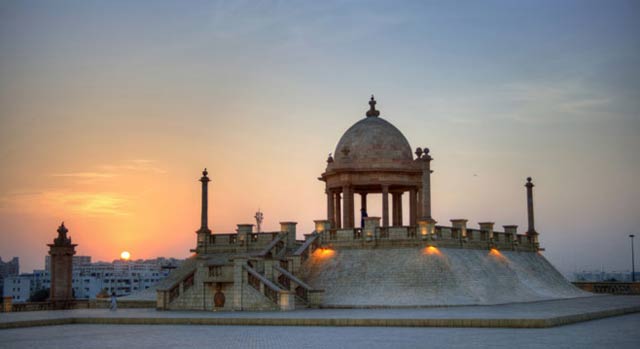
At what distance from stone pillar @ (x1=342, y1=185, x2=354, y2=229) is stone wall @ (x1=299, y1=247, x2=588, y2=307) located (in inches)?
239

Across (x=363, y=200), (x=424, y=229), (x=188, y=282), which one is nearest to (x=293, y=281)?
(x=188, y=282)

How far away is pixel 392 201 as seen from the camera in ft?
216

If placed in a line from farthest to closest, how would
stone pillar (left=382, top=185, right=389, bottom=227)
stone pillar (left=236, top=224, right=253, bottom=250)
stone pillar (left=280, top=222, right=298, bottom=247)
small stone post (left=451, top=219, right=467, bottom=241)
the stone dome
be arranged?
the stone dome → stone pillar (left=382, top=185, right=389, bottom=227) → stone pillar (left=236, top=224, right=253, bottom=250) → stone pillar (left=280, top=222, right=298, bottom=247) → small stone post (left=451, top=219, right=467, bottom=241)

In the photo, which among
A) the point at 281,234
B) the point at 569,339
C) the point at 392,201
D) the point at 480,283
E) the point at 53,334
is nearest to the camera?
the point at 569,339

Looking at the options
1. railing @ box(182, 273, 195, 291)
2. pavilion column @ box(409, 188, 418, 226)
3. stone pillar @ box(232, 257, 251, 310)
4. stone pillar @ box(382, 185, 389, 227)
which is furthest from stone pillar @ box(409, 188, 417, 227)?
railing @ box(182, 273, 195, 291)

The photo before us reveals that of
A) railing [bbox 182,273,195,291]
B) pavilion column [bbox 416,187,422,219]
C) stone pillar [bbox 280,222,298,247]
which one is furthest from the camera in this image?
pavilion column [bbox 416,187,422,219]

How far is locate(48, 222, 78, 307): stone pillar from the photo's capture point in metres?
56.9

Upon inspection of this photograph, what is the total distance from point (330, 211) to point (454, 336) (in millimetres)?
33359

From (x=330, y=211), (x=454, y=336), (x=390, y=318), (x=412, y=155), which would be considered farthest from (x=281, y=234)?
(x=454, y=336)

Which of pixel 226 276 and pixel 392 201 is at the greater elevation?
pixel 392 201

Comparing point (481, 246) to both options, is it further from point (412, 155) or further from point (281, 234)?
point (281, 234)

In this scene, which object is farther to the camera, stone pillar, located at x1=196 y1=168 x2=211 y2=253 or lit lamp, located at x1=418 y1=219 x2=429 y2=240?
stone pillar, located at x1=196 y1=168 x2=211 y2=253

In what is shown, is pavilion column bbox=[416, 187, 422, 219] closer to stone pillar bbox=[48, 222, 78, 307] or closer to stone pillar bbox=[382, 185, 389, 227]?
stone pillar bbox=[382, 185, 389, 227]

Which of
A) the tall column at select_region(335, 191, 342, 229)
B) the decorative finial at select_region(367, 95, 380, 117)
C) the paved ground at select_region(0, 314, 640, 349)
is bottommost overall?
the paved ground at select_region(0, 314, 640, 349)
